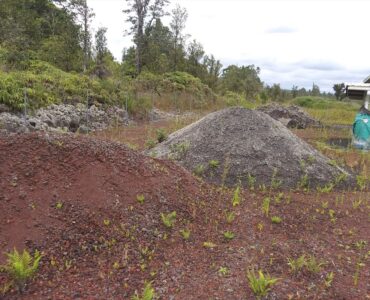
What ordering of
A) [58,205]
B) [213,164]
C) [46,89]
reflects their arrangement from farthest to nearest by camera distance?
[46,89], [213,164], [58,205]

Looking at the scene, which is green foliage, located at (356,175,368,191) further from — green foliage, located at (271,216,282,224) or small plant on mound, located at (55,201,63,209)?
small plant on mound, located at (55,201,63,209)

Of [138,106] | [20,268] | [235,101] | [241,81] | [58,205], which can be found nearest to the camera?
[20,268]

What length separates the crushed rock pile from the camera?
7371mm

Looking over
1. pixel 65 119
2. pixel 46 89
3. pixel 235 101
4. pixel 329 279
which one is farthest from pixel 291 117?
pixel 329 279

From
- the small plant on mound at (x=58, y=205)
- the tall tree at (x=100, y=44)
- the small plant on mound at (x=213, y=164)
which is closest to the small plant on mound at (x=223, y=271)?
the small plant on mound at (x=58, y=205)

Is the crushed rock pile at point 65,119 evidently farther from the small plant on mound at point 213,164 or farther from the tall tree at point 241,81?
the tall tree at point 241,81

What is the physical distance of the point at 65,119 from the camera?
8984 mm

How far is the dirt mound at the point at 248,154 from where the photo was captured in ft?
19.7

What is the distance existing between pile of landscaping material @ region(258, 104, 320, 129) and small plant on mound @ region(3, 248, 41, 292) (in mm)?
12752

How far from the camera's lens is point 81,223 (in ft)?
11.3

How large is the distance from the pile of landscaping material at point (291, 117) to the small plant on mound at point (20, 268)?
12752mm

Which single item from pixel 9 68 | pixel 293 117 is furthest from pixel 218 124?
pixel 293 117

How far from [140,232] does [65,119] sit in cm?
612

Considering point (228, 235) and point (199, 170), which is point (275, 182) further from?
point (228, 235)
